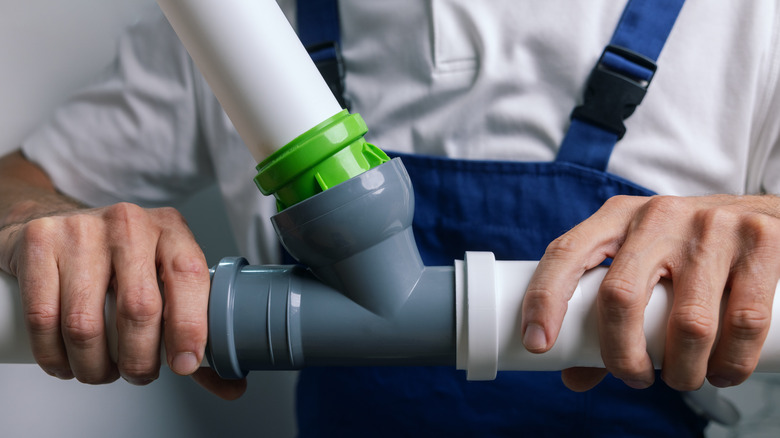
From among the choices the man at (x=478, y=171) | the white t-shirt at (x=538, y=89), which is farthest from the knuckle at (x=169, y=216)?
the white t-shirt at (x=538, y=89)

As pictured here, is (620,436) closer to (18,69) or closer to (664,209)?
(664,209)

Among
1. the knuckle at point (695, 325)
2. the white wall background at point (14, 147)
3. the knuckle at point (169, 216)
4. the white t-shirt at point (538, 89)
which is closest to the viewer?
the knuckle at point (695, 325)

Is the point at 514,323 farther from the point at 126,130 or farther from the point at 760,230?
the point at 126,130

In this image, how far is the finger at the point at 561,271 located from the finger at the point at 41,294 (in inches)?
12.2

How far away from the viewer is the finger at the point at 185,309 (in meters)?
0.39

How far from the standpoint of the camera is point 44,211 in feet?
2.08

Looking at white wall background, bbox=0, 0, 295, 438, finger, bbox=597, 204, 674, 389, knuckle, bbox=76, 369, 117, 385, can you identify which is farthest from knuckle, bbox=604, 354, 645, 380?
white wall background, bbox=0, 0, 295, 438

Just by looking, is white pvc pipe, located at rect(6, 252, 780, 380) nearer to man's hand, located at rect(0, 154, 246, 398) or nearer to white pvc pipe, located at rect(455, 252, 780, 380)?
white pvc pipe, located at rect(455, 252, 780, 380)

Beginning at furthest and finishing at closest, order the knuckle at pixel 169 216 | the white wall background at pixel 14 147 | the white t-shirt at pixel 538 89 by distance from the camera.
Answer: the white wall background at pixel 14 147, the white t-shirt at pixel 538 89, the knuckle at pixel 169 216

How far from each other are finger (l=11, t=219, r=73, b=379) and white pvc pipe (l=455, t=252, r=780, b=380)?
270 mm

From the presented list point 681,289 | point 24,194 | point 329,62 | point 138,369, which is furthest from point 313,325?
A: point 24,194

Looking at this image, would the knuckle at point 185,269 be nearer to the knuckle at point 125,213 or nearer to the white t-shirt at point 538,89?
the knuckle at point 125,213

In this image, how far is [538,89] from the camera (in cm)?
60

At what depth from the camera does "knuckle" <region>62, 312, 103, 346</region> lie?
15.4 inches
